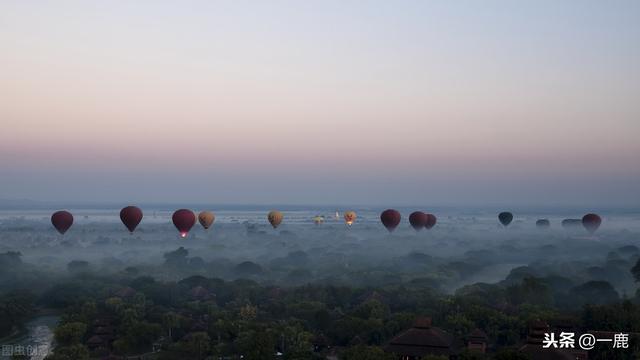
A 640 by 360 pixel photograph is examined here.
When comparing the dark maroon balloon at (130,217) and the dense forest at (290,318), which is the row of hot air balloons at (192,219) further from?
the dense forest at (290,318)

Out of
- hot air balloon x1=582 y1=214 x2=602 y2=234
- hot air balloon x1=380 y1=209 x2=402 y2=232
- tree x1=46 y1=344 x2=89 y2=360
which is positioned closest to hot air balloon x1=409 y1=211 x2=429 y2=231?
hot air balloon x1=380 y1=209 x2=402 y2=232

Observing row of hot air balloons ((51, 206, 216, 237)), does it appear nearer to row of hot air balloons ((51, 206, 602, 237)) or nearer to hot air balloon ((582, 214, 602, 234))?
row of hot air balloons ((51, 206, 602, 237))

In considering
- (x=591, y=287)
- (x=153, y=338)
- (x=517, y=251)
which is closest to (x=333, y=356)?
(x=153, y=338)

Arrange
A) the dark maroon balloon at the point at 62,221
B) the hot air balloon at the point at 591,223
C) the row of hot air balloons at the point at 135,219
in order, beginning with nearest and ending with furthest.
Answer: the row of hot air balloons at the point at 135,219 → the dark maroon balloon at the point at 62,221 → the hot air balloon at the point at 591,223

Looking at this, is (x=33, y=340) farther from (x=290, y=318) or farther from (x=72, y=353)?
(x=290, y=318)

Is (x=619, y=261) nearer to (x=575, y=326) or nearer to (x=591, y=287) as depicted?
(x=591, y=287)

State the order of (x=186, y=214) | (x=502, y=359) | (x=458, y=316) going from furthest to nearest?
1. (x=186, y=214)
2. (x=458, y=316)
3. (x=502, y=359)

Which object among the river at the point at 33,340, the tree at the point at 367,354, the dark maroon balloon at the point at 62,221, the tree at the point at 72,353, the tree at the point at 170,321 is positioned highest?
the dark maroon balloon at the point at 62,221

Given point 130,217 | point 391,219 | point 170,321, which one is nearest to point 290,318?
point 170,321

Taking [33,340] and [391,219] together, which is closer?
[33,340]

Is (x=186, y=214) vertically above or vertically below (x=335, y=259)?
above

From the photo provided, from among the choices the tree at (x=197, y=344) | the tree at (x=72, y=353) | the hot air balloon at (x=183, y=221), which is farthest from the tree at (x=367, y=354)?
the hot air balloon at (x=183, y=221)
